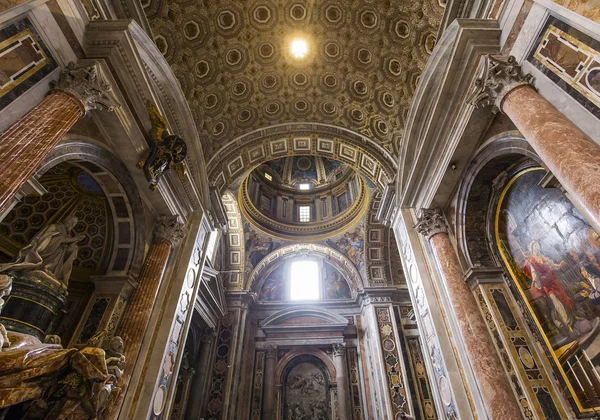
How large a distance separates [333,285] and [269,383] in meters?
5.50

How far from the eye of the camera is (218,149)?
945 centimetres

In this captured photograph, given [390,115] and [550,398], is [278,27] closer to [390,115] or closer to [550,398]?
[390,115]

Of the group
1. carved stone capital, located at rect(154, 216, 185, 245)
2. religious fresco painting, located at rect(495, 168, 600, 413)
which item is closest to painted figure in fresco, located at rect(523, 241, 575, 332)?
religious fresco painting, located at rect(495, 168, 600, 413)

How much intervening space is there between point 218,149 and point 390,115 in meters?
5.39

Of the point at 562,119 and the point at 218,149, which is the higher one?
the point at 218,149

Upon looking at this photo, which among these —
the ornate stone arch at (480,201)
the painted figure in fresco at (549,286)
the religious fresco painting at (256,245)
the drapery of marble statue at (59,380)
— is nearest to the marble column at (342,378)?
the religious fresco painting at (256,245)

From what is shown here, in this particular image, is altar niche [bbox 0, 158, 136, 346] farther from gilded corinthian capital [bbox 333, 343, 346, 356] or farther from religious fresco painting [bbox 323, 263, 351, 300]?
religious fresco painting [bbox 323, 263, 351, 300]

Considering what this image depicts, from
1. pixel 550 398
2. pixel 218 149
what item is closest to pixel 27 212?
pixel 218 149

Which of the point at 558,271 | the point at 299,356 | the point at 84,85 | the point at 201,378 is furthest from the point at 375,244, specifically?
the point at 84,85

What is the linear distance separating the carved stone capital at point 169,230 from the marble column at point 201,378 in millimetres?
6972

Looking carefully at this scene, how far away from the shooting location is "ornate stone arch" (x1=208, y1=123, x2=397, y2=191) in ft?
31.0

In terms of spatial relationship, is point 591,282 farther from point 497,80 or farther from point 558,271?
point 497,80

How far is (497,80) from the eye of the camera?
14.8 ft

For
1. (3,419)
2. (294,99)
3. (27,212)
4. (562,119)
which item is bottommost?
(3,419)
